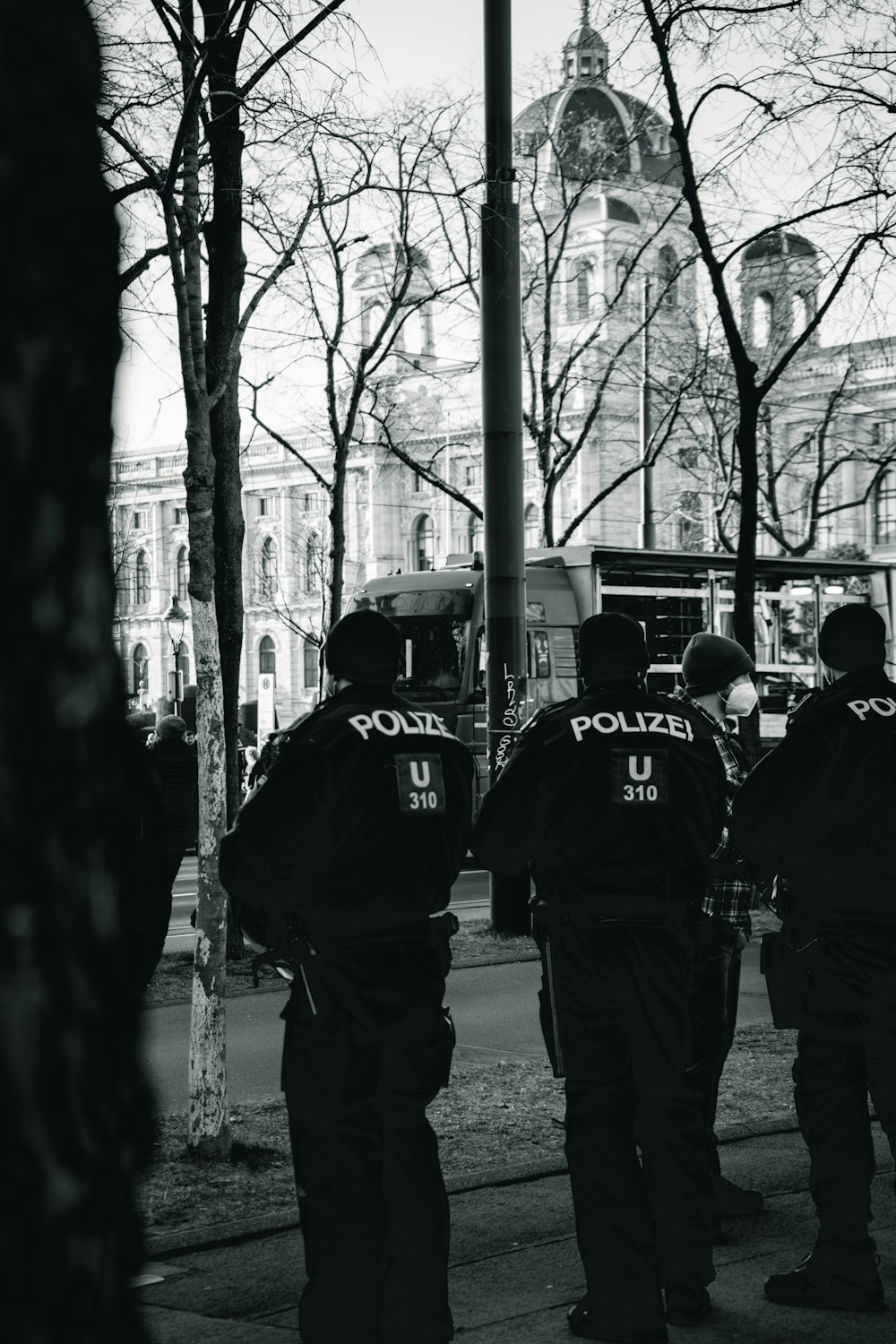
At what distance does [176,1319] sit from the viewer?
14.1 feet

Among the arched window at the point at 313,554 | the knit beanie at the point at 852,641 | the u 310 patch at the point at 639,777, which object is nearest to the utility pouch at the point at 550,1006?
the u 310 patch at the point at 639,777

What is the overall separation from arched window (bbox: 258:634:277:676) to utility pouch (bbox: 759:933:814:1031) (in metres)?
75.9

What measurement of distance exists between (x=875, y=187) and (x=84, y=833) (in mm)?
11020

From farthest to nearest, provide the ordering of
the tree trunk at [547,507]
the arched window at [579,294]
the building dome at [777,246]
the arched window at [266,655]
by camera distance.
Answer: the arched window at [266,655] < the arched window at [579,294] < the tree trunk at [547,507] < the building dome at [777,246]

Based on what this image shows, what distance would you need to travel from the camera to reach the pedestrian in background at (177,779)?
9492 millimetres

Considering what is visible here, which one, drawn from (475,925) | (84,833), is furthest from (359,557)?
(84,833)

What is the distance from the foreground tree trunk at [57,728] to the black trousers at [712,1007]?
13.2 feet

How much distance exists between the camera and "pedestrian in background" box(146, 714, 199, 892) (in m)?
9.49

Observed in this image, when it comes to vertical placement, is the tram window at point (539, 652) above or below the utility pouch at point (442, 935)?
above

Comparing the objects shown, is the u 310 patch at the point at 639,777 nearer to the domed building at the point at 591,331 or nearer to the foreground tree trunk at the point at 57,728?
the domed building at the point at 591,331

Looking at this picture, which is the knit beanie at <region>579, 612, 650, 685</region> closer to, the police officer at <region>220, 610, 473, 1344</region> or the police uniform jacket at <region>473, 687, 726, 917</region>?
the police uniform jacket at <region>473, 687, 726, 917</region>

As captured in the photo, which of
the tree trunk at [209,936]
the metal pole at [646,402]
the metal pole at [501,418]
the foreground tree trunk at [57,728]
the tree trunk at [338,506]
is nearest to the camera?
the foreground tree trunk at [57,728]

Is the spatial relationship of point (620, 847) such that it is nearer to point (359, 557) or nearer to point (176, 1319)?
point (176, 1319)

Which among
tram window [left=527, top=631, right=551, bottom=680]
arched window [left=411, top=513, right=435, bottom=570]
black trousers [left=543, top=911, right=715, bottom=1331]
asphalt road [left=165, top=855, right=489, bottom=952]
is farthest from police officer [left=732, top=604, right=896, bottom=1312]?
arched window [left=411, top=513, right=435, bottom=570]
